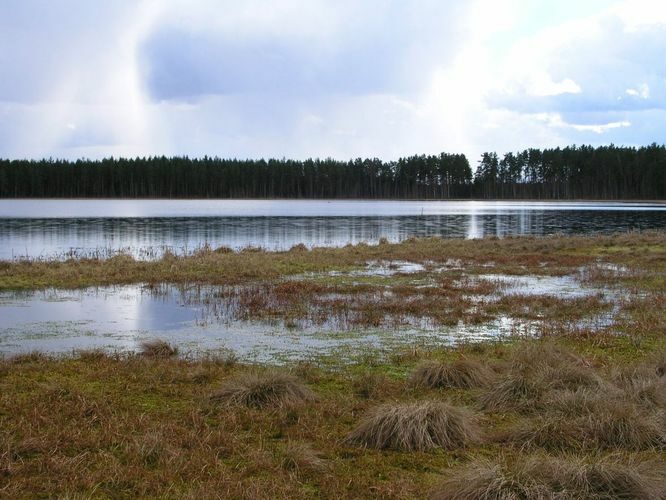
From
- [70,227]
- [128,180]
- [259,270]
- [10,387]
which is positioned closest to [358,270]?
[259,270]

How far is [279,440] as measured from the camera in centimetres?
727

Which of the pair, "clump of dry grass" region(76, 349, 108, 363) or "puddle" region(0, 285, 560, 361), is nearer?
"clump of dry grass" region(76, 349, 108, 363)

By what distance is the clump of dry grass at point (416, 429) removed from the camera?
7.12 m

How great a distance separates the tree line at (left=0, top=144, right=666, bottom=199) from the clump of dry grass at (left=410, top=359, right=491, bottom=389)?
14208cm

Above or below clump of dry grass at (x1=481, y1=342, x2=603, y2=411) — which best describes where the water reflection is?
above

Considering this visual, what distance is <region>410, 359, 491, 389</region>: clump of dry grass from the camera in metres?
9.55

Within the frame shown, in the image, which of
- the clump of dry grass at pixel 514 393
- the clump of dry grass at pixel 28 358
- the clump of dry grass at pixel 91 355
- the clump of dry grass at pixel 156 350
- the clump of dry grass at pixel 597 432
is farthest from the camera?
the clump of dry grass at pixel 156 350

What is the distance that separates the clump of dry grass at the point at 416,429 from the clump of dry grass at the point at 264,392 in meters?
1.46

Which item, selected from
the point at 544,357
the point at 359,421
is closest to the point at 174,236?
the point at 544,357

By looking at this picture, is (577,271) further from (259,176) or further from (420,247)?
(259,176)

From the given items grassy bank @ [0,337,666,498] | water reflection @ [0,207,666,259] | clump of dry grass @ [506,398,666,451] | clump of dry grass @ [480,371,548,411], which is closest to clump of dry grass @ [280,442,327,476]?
grassy bank @ [0,337,666,498]

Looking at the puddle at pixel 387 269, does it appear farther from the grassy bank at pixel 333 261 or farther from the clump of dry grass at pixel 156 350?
the clump of dry grass at pixel 156 350

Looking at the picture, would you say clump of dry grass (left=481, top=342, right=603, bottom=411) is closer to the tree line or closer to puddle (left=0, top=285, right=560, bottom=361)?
puddle (left=0, top=285, right=560, bottom=361)

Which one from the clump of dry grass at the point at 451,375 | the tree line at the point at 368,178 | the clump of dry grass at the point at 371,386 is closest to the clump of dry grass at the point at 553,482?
the clump of dry grass at the point at 371,386
